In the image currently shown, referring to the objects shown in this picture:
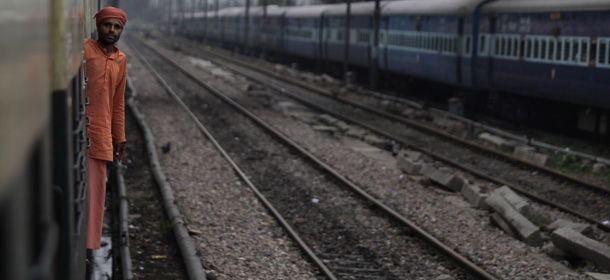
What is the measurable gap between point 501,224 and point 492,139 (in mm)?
6400

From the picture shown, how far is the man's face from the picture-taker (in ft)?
15.1

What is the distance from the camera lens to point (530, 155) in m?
13.1

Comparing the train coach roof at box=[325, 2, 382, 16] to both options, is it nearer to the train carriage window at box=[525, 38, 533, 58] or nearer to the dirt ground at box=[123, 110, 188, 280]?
the train carriage window at box=[525, 38, 533, 58]

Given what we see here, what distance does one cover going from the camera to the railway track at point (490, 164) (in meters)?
10.1

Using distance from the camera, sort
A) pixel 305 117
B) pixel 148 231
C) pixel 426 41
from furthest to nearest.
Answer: pixel 426 41, pixel 305 117, pixel 148 231

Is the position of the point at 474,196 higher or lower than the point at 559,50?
lower

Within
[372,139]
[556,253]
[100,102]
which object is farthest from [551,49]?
[100,102]

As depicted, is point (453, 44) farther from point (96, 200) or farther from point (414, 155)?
point (96, 200)

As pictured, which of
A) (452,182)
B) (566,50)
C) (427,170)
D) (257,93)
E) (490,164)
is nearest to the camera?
(452,182)

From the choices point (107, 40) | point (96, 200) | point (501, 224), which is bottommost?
point (501, 224)

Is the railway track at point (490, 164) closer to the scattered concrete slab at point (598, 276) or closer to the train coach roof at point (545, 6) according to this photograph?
the scattered concrete slab at point (598, 276)

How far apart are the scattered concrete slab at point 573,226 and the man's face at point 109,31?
587 centimetres

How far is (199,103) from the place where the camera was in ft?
70.1

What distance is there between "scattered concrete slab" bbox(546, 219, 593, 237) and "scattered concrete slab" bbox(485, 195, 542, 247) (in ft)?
1.58
